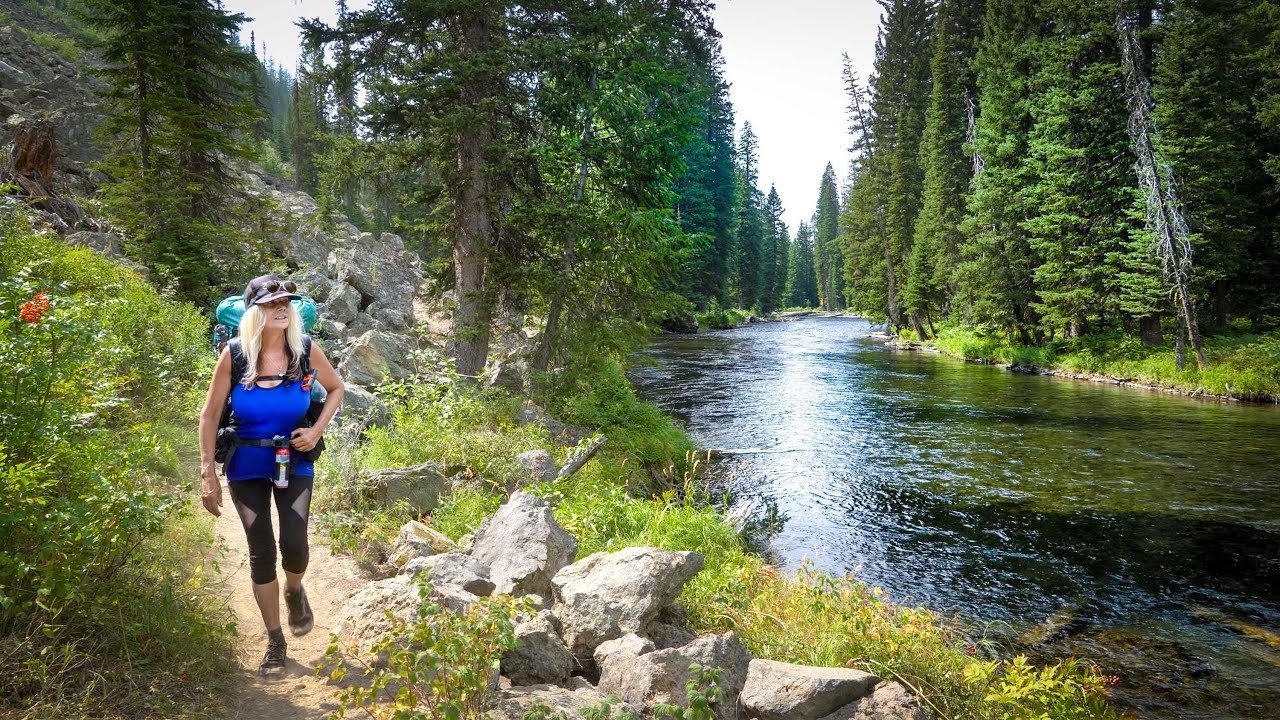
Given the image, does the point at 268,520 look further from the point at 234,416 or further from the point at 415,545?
the point at 415,545

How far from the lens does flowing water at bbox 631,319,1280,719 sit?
→ 6.45 metres

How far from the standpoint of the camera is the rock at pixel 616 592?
4.46 m

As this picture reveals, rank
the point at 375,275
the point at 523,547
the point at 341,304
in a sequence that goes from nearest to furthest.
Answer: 1. the point at 523,547
2. the point at 341,304
3. the point at 375,275

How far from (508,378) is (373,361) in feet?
8.03

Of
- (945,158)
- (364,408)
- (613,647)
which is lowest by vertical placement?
(613,647)

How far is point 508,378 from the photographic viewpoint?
1298cm

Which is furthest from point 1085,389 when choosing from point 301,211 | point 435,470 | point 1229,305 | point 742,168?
point 742,168

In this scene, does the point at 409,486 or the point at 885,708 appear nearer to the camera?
the point at 885,708

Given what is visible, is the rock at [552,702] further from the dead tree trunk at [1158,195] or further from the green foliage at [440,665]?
the dead tree trunk at [1158,195]

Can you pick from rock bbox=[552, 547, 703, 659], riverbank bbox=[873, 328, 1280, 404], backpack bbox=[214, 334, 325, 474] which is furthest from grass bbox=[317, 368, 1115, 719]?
riverbank bbox=[873, 328, 1280, 404]

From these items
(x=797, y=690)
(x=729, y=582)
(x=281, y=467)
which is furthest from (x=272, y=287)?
(x=729, y=582)

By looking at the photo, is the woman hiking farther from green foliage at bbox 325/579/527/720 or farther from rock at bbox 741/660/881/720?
rock at bbox 741/660/881/720

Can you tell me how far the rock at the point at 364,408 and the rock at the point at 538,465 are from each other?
7.21 ft

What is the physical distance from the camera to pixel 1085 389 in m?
21.1
